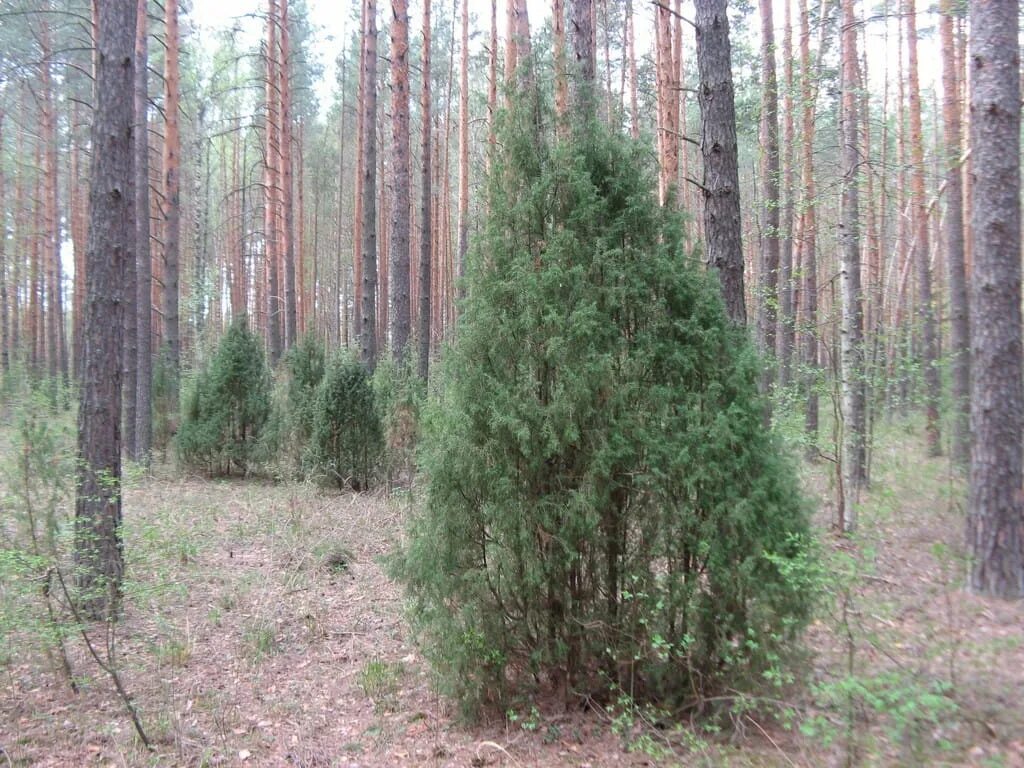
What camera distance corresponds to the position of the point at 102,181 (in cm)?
530

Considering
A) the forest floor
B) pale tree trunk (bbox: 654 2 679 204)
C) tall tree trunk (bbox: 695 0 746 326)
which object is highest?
pale tree trunk (bbox: 654 2 679 204)

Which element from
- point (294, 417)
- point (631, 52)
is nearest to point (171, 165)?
point (294, 417)

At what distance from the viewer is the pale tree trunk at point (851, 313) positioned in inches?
297

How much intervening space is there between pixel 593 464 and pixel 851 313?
5.64 meters

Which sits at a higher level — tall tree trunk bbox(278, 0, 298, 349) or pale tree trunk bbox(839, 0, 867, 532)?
tall tree trunk bbox(278, 0, 298, 349)

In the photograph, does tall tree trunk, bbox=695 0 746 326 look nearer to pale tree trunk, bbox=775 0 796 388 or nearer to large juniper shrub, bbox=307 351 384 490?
pale tree trunk, bbox=775 0 796 388

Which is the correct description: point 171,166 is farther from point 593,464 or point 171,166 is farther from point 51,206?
point 593,464

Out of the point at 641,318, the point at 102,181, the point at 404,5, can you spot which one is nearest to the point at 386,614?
the point at 641,318

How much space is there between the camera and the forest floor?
3156mm

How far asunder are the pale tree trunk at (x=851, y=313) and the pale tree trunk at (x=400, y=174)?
6579 mm

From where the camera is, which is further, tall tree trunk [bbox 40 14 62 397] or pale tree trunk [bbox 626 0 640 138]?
tall tree trunk [bbox 40 14 62 397]

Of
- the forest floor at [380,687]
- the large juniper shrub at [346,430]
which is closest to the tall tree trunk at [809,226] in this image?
the forest floor at [380,687]

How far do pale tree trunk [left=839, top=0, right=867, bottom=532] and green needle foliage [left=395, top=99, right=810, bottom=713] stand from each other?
409 centimetres

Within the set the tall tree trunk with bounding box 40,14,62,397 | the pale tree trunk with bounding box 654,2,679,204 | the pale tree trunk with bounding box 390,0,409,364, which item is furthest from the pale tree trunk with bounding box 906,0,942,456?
the tall tree trunk with bounding box 40,14,62,397
